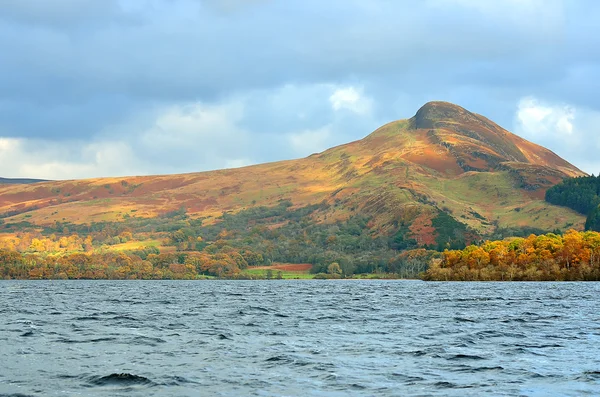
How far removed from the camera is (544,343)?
5638 cm

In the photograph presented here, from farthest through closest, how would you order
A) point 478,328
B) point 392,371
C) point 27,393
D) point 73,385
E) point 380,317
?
point 380,317
point 478,328
point 392,371
point 73,385
point 27,393

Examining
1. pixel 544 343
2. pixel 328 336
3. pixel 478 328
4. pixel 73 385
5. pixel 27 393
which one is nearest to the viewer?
pixel 27 393

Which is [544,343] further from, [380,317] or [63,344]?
[63,344]

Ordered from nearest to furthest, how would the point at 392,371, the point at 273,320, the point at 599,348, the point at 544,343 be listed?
the point at 392,371, the point at 599,348, the point at 544,343, the point at 273,320

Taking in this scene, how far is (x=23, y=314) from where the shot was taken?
89500 millimetres

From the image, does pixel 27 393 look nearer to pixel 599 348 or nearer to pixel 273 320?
pixel 599 348

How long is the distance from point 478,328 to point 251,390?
1467 inches

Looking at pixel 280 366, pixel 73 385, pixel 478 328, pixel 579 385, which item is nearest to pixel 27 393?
pixel 73 385

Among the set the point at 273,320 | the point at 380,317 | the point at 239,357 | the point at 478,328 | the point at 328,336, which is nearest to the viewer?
the point at 239,357

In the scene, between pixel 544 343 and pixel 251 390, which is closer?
pixel 251 390

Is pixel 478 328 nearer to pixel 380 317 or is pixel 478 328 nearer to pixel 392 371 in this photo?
pixel 380 317

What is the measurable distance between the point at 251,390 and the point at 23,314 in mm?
A: 61543

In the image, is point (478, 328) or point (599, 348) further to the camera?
point (478, 328)

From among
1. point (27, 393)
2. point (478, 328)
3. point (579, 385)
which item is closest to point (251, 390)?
point (27, 393)
